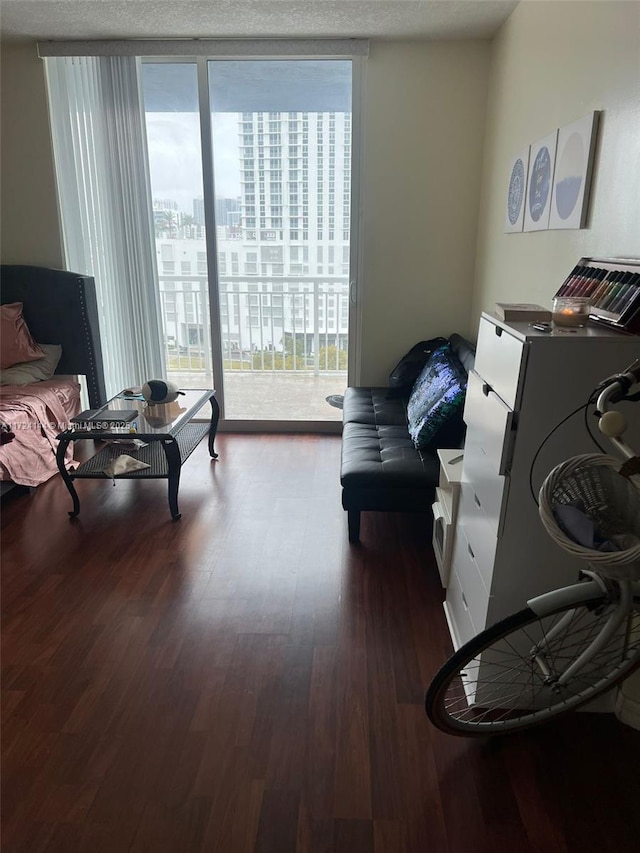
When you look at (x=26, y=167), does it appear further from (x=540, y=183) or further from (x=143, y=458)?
(x=540, y=183)

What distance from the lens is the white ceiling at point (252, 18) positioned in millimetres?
2977

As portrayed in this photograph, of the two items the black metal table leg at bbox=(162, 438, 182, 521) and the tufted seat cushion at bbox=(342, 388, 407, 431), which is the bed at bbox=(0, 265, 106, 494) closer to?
the black metal table leg at bbox=(162, 438, 182, 521)

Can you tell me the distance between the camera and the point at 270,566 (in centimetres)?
255

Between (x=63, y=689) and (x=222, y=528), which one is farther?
(x=222, y=528)

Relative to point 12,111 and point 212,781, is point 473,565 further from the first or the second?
point 12,111

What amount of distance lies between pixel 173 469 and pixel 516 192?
2262 millimetres

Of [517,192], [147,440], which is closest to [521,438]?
[517,192]

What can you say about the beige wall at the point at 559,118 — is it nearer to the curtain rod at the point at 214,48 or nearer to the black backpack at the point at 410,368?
the black backpack at the point at 410,368

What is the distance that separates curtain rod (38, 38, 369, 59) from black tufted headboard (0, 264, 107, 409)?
4.58ft

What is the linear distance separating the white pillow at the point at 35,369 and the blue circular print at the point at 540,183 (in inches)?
124

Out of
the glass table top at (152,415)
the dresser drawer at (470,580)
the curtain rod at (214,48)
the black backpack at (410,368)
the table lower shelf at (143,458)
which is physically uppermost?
the curtain rod at (214,48)

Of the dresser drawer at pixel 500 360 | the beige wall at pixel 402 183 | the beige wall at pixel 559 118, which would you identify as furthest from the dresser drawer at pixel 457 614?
the beige wall at pixel 402 183

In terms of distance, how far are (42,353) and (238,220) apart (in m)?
1.65

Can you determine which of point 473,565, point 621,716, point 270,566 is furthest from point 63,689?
point 621,716
